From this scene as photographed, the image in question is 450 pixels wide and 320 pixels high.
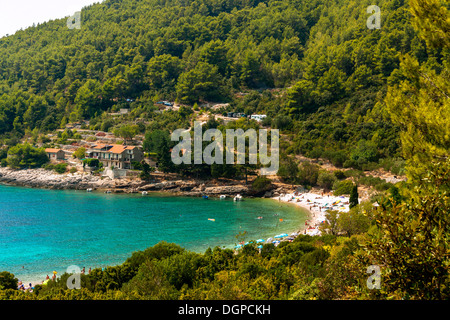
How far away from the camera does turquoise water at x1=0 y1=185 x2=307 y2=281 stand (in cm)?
2070

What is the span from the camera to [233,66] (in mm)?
59938

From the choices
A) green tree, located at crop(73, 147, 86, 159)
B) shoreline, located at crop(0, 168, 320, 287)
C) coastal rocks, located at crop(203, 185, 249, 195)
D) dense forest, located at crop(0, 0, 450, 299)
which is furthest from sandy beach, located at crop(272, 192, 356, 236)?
green tree, located at crop(73, 147, 86, 159)

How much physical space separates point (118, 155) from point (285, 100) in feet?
74.1

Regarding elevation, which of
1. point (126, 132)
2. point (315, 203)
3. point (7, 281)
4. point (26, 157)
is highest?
point (126, 132)

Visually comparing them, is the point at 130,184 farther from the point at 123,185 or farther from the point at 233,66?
the point at 233,66

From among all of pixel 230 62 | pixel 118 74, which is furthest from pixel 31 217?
pixel 230 62

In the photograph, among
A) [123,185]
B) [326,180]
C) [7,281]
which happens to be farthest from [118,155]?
[7,281]

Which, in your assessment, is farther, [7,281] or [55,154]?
[55,154]

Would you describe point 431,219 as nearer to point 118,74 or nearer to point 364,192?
point 364,192

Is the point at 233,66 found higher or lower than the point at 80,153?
higher

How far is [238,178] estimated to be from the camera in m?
38.2

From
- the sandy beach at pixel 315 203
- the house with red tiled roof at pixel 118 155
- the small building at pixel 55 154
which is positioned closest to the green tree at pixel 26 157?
the small building at pixel 55 154

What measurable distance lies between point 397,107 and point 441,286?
12.6ft

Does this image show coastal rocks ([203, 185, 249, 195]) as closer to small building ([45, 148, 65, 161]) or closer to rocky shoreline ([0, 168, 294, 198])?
rocky shoreline ([0, 168, 294, 198])
